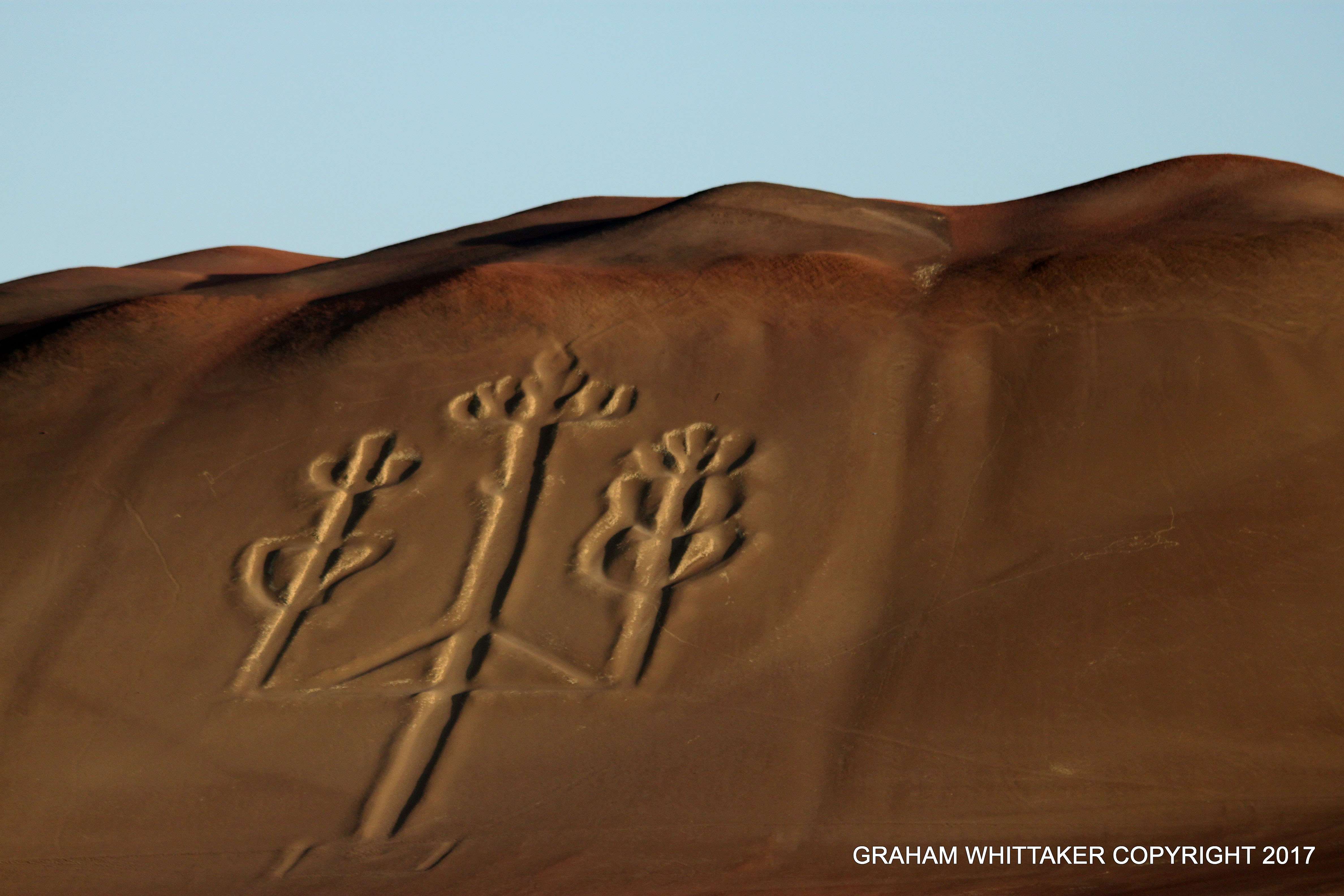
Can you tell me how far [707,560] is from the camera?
258 inches


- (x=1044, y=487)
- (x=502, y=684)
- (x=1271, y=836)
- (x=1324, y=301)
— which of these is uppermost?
(x=1324, y=301)

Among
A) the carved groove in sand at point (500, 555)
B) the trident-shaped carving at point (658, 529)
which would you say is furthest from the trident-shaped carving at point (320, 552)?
the trident-shaped carving at point (658, 529)

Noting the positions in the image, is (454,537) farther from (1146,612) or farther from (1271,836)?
(1271,836)

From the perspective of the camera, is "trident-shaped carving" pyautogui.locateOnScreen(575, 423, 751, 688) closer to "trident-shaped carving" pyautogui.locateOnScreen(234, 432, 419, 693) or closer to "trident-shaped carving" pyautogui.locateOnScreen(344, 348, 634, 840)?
"trident-shaped carving" pyautogui.locateOnScreen(344, 348, 634, 840)

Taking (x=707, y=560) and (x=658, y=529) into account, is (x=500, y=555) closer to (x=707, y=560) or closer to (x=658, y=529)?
(x=658, y=529)

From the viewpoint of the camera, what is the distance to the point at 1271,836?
470 cm

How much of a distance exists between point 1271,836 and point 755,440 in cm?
325

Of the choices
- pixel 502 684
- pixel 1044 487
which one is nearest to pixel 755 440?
pixel 1044 487

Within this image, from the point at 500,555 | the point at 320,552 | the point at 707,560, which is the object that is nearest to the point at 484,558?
the point at 500,555

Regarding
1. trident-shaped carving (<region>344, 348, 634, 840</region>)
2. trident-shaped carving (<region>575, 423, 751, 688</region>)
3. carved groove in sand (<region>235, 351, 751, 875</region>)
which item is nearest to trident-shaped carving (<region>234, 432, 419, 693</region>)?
carved groove in sand (<region>235, 351, 751, 875</region>)

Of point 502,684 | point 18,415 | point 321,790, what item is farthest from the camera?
point 18,415

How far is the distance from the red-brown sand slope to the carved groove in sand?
23 mm

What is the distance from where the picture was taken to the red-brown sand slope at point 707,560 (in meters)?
5.14

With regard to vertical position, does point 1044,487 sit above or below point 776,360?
below
